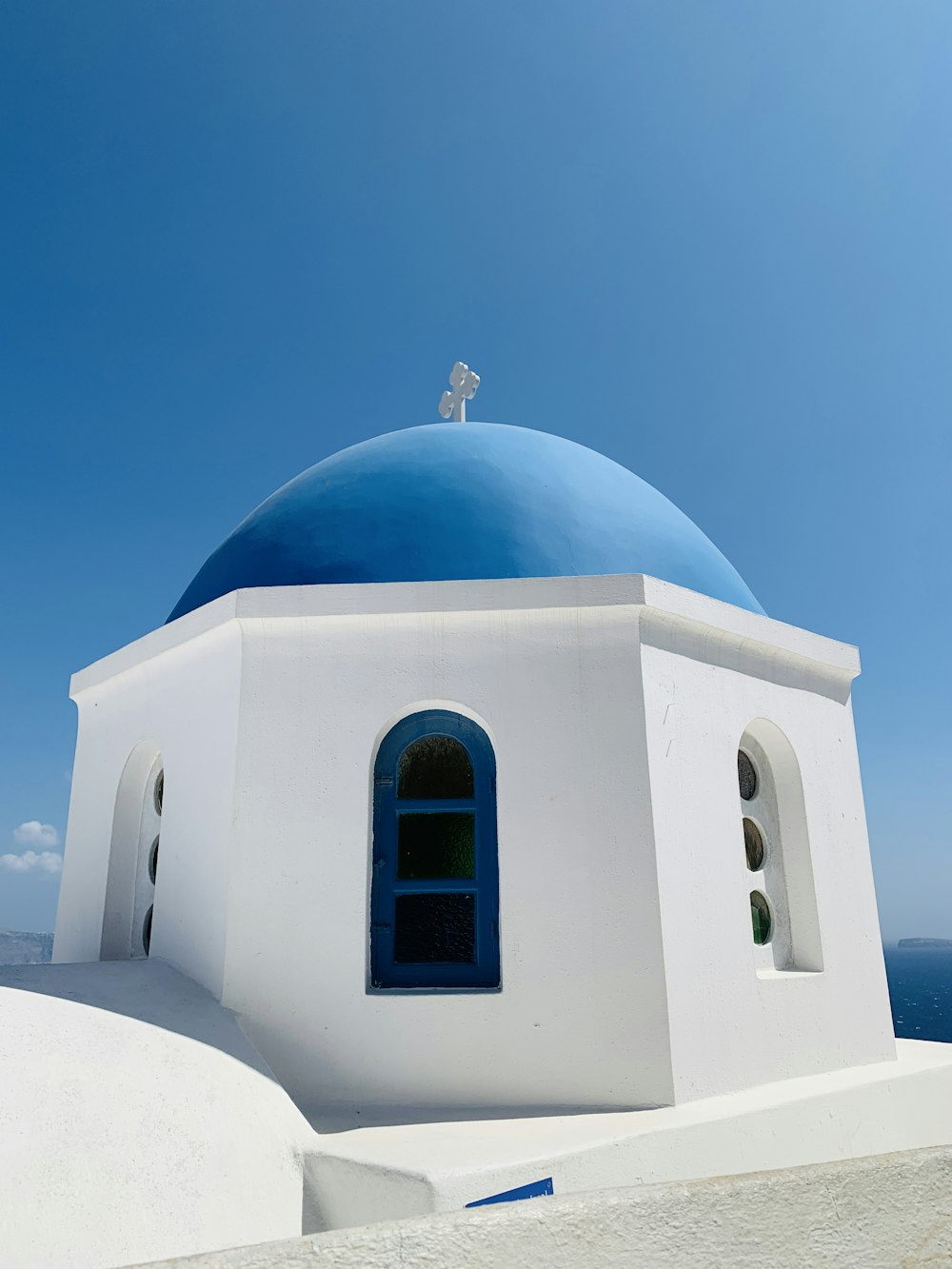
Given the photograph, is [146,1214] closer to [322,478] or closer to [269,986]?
[269,986]

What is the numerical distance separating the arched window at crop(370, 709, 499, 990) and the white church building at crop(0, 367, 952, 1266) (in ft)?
0.05

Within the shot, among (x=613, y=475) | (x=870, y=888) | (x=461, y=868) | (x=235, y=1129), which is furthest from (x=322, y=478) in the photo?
(x=870, y=888)

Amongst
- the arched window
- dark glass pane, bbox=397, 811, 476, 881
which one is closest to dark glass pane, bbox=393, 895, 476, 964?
the arched window

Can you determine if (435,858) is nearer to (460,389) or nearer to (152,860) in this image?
(152,860)

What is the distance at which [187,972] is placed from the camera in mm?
4895

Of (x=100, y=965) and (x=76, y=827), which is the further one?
(x=76, y=827)

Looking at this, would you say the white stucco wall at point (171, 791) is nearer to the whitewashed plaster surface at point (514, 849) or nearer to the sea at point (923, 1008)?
the whitewashed plaster surface at point (514, 849)

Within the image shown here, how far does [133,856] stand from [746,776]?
393 cm

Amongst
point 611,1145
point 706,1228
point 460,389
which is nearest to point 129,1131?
point 611,1145

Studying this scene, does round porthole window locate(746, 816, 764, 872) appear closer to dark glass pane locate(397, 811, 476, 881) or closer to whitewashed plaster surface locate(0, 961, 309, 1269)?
dark glass pane locate(397, 811, 476, 881)

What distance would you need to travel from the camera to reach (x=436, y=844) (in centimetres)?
525

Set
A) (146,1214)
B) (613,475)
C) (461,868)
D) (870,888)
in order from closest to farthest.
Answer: (146,1214) → (461,868) → (870,888) → (613,475)

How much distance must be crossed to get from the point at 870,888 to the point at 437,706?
10.1 feet

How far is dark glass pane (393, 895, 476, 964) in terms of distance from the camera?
498 cm
